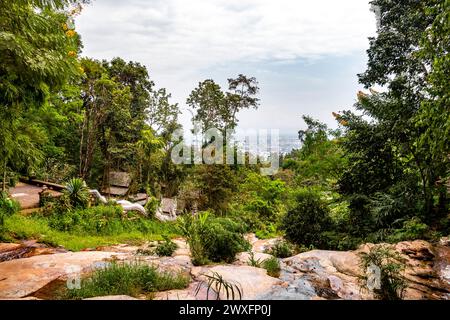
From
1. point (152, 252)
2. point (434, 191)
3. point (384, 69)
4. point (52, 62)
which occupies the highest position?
point (384, 69)

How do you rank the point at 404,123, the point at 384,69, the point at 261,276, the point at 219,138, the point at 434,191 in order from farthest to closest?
the point at 219,138 < the point at 384,69 < the point at 404,123 < the point at 434,191 < the point at 261,276

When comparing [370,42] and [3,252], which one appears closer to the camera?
[3,252]

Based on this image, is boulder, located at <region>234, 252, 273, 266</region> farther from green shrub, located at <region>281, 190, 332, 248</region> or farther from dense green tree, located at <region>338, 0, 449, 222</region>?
dense green tree, located at <region>338, 0, 449, 222</region>

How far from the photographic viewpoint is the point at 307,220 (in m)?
7.25

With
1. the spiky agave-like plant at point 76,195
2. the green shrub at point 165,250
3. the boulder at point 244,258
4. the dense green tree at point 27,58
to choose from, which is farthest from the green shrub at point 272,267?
the spiky agave-like plant at point 76,195

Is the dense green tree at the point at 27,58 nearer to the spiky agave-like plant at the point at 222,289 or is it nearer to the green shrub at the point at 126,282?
the green shrub at the point at 126,282

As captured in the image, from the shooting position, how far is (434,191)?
221 inches

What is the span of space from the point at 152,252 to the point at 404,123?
6.29m

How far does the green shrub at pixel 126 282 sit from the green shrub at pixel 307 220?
4386 millimetres

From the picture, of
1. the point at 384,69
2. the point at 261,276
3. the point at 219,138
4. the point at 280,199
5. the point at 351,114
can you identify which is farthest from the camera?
the point at 219,138

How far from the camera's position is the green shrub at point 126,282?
3.05m

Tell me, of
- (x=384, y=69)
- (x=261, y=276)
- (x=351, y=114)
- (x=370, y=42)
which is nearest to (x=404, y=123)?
(x=351, y=114)

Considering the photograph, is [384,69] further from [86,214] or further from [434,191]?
[86,214]

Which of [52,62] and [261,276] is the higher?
[52,62]
